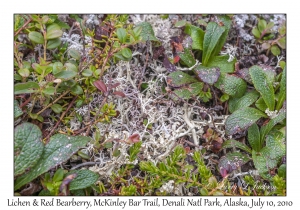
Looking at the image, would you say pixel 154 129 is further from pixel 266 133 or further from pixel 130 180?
pixel 266 133

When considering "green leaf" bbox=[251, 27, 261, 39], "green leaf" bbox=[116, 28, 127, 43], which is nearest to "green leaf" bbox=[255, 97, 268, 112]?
"green leaf" bbox=[251, 27, 261, 39]

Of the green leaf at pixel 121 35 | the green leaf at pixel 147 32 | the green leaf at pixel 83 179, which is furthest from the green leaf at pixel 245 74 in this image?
the green leaf at pixel 83 179

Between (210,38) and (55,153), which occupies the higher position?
(210,38)

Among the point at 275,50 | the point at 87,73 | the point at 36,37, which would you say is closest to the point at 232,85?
the point at 275,50

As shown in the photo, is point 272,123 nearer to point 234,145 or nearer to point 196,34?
point 234,145

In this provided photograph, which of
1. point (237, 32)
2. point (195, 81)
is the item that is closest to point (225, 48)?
point (237, 32)

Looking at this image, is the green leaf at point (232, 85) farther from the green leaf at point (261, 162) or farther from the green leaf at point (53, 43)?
the green leaf at point (53, 43)

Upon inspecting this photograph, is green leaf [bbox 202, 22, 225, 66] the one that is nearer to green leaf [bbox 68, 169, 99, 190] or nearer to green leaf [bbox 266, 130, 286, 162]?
green leaf [bbox 266, 130, 286, 162]
